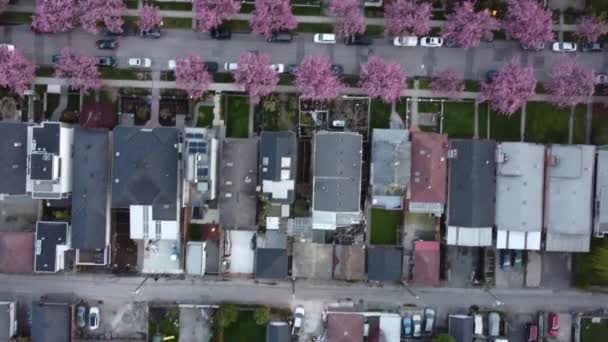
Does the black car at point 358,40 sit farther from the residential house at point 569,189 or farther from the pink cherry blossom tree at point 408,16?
the residential house at point 569,189

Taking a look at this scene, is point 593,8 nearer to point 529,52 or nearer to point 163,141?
point 529,52

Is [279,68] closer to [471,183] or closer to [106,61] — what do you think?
[106,61]

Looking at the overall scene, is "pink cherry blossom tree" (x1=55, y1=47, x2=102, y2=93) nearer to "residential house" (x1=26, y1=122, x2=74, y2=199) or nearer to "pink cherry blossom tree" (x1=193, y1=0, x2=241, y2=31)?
"residential house" (x1=26, y1=122, x2=74, y2=199)

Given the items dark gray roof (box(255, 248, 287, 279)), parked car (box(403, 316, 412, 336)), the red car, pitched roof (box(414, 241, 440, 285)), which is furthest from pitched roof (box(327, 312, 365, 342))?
the red car

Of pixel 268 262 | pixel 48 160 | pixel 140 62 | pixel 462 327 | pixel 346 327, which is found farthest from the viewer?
pixel 140 62

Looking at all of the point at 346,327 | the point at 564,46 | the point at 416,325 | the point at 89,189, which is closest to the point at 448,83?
the point at 564,46

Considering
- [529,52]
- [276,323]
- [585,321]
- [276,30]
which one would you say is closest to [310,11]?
[276,30]
